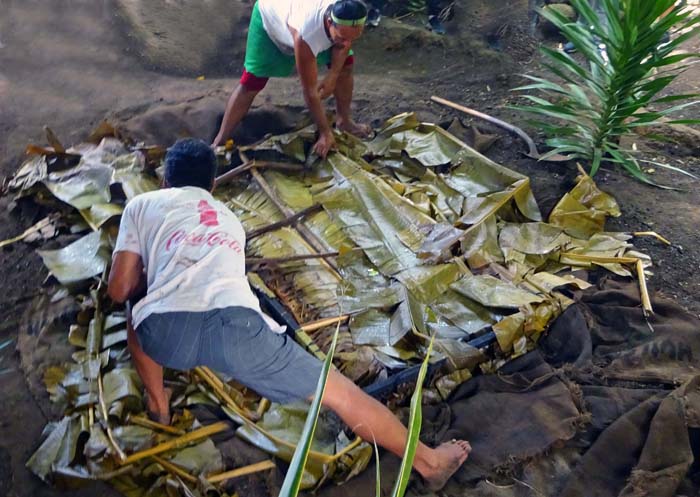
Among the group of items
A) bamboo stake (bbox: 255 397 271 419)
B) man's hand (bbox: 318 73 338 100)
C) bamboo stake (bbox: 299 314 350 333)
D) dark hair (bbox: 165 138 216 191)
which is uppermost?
dark hair (bbox: 165 138 216 191)

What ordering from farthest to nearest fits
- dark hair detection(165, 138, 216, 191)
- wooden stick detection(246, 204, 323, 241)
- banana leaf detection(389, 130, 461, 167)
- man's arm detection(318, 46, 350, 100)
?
banana leaf detection(389, 130, 461, 167) < man's arm detection(318, 46, 350, 100) < wooden stick detection(246, 204, 323, 241) < dark hair detection(165, 138, 216, 191)

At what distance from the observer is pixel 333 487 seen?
2408 mm

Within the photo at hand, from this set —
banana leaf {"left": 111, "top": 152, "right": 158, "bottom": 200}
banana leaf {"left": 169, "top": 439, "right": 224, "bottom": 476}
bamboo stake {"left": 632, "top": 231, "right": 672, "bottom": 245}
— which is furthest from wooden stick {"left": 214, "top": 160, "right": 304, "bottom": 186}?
bamboo stake {"left": 632, "top": 231, "right": 672, "bottom": 245}

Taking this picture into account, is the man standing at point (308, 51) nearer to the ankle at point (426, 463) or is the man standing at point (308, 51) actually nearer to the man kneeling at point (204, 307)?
the man kneeling at point (204, 307)

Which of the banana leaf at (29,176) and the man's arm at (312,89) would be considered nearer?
the man's arm at (312,89)

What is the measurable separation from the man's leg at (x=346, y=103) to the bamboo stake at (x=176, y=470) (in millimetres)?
2810

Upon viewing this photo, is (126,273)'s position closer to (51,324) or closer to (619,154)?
(51,324)

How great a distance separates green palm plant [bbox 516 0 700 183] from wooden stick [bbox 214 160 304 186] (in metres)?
1.61

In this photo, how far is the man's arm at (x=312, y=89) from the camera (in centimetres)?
359

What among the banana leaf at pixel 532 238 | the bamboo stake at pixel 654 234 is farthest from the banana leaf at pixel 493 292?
the bamboo stake at pixel 654 234

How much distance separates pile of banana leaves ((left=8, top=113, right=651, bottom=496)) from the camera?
2.46 meters

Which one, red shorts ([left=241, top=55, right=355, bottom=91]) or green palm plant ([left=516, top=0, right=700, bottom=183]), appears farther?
red shorts ([left=241, top=55, right=355, bottom=91])

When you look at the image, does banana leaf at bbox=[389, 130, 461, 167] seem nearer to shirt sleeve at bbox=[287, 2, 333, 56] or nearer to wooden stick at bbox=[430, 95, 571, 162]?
wooden stick at bbox=[430, 95, 571, 162]

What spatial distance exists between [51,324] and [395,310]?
171 centimetres
